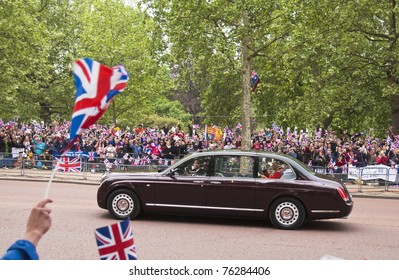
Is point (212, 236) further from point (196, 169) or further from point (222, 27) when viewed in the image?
point (222, 27)

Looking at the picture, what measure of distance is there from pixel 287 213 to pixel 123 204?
3624 millimetres

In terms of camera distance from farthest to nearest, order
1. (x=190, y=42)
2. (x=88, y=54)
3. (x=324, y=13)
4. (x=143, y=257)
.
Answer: (x=88, y=54) < (x=324, y=13) < (x=190, y=42) < (x=143, y=257)

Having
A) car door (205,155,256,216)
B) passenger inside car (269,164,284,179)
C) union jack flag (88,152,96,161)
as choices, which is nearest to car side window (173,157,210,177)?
car door (205,155,256,216)

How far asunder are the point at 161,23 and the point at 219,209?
13.3 meters

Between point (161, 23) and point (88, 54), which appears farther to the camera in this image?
point (88, 54)

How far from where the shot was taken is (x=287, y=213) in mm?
9906

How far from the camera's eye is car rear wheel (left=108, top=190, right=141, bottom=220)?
10.4 meters

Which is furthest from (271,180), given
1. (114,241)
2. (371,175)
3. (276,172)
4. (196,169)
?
(371,175)

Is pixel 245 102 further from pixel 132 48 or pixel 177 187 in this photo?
pixel 132 48

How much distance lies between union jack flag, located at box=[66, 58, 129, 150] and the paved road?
465 cm

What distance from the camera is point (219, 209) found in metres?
10.0

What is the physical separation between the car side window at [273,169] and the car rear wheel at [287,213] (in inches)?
21.2

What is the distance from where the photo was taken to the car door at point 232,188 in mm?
9961

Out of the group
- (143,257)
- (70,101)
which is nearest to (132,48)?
(70,101)
